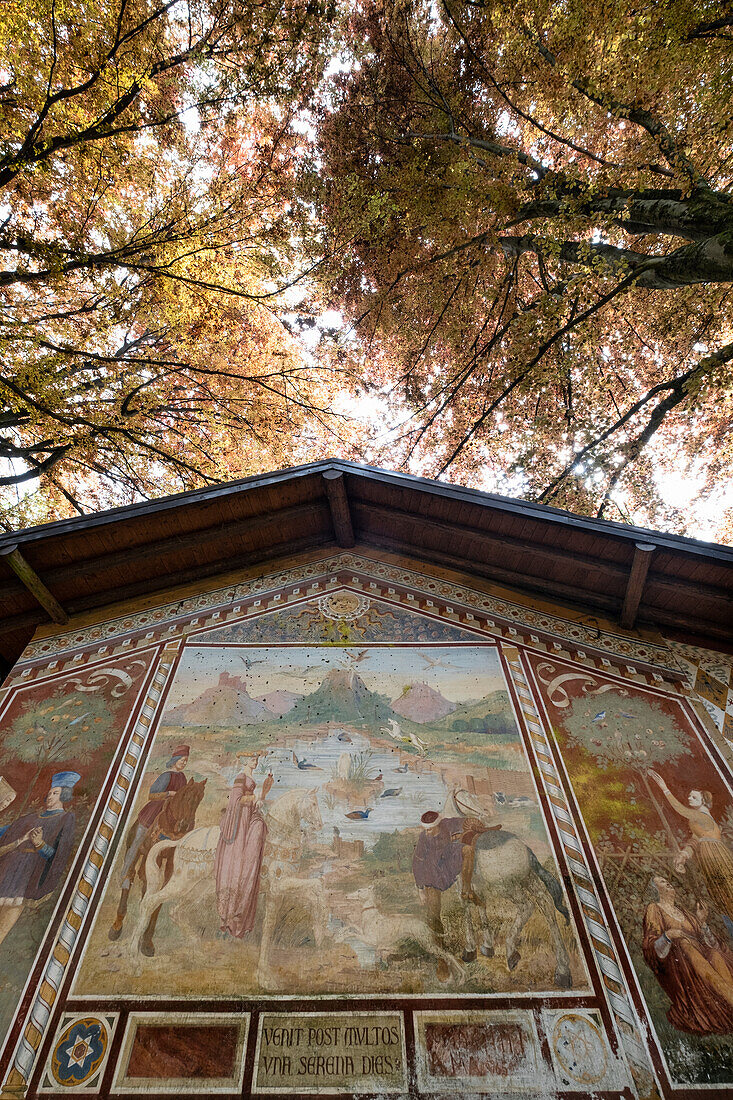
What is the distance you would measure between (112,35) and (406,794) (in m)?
9.24

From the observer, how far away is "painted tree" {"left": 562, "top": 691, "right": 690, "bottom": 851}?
5.11 metres

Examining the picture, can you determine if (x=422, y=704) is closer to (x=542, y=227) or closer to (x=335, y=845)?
(x=335, y=845)

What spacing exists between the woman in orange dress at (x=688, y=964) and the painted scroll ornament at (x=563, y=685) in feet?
5.58

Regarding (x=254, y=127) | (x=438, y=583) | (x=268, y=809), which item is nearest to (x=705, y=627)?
(x=438, y=583)

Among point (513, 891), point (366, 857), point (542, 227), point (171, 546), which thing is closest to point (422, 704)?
point (366, 857)

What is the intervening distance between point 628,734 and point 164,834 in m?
4.07

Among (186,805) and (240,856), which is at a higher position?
(186,805)

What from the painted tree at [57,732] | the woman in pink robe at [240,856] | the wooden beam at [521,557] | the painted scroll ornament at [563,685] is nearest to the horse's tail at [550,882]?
the painted scroll ornament at [563,685]

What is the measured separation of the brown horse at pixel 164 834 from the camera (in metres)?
4.18

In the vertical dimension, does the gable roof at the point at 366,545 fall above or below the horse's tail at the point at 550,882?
above

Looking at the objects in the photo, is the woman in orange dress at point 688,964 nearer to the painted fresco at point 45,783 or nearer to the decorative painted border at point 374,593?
the decorative painted border at point 374,593

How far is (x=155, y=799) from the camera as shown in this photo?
4969mm

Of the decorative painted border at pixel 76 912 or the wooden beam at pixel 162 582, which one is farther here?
the wooden beam at pixel 162 582

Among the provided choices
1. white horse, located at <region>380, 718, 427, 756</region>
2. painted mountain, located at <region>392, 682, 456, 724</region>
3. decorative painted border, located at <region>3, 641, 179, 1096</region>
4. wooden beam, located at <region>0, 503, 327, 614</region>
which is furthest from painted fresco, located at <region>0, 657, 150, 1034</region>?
painted mountain, located at <region>392, 682, 456, 724</region>
